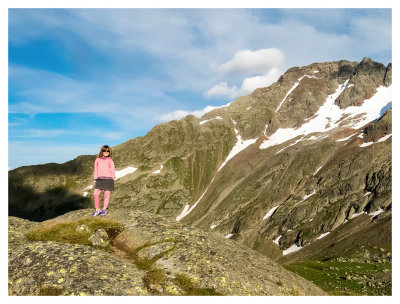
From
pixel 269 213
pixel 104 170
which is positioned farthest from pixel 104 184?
pixel 269 213

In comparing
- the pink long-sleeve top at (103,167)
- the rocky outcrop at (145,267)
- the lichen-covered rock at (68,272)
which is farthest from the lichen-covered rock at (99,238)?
the pink long-sleeve top at (103,167)

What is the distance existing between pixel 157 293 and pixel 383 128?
196520mm

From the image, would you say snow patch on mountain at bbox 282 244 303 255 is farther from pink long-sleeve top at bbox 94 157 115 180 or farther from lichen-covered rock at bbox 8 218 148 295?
lichen-covered rock at bbox 8 218 148 295

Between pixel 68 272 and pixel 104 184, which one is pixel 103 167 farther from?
pixel 68 272

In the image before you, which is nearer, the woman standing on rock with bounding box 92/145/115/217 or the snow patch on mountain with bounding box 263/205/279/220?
the woman standing on rock with bounding box 92/145/115/217

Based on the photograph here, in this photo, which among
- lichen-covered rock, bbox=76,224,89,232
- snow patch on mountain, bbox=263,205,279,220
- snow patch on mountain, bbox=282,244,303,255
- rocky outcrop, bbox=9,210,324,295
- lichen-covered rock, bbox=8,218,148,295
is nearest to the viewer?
lichen-covered rock, bbox=8,218,148,295

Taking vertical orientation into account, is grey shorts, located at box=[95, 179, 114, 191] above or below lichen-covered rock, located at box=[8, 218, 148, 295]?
above

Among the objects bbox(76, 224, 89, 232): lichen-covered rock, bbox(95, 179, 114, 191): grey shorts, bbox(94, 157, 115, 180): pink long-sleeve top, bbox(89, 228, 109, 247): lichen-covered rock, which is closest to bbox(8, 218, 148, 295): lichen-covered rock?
bbox(89, 228, 109, 247): lichen-covered rock

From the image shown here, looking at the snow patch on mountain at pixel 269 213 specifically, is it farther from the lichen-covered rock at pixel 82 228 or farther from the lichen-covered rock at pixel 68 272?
the lichen-covered rock at pixel 68 272

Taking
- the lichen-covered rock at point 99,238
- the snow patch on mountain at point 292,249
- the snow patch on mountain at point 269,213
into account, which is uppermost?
the lichen-covered rock at point 99,238

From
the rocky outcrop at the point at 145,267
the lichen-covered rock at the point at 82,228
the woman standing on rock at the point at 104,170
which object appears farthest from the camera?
the woman standing on rock at the point at 104,170

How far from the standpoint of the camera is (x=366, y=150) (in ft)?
533

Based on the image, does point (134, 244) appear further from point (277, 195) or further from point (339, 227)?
point (277, 195)
